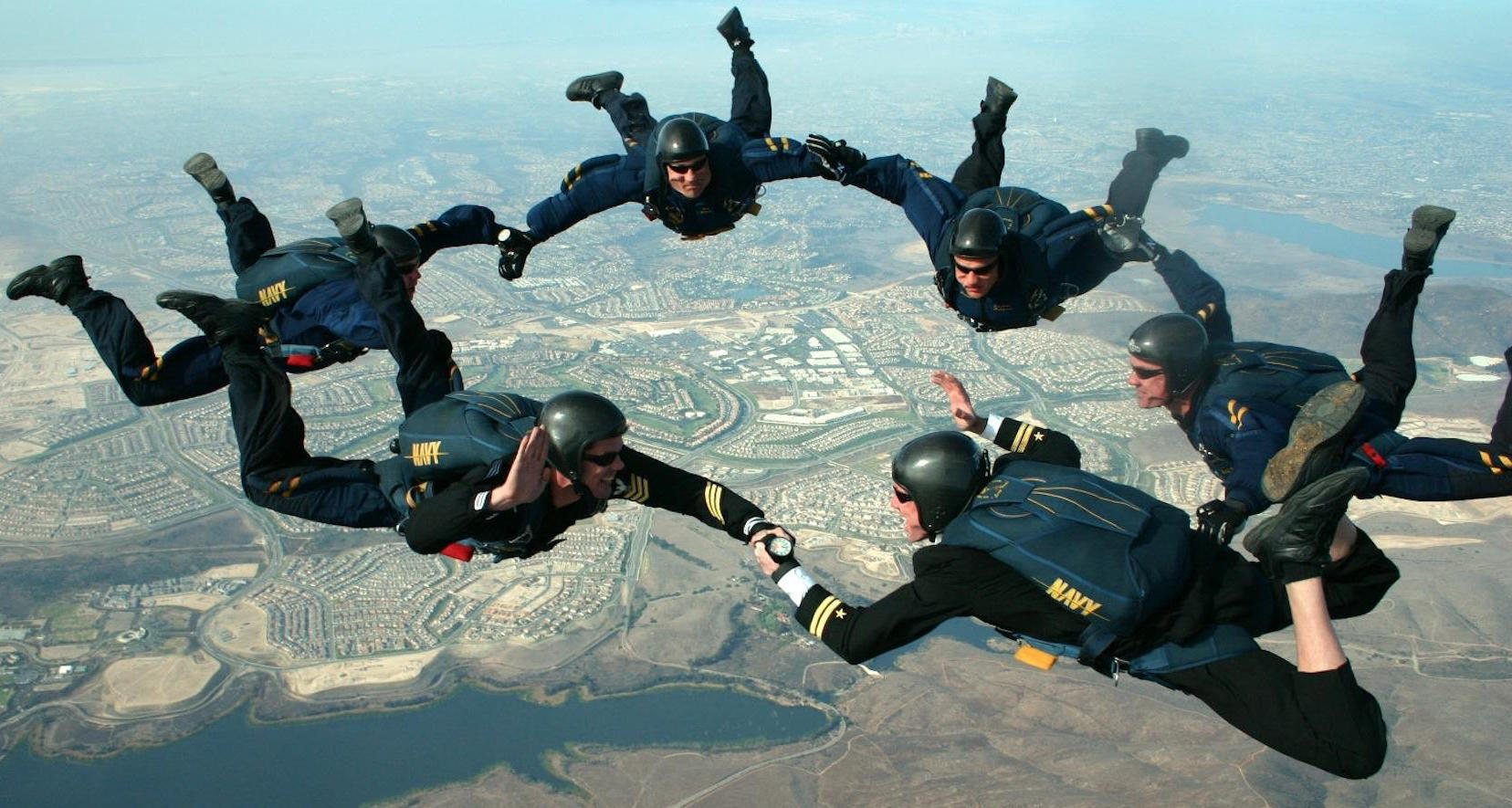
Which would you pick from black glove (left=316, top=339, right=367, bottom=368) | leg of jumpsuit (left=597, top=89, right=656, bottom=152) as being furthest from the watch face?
leg of jumpsuit (left=597, top=89, right=656, bottom=152)

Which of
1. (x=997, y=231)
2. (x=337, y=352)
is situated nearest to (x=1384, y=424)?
(x=997, y=231)

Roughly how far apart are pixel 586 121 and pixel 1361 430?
6502 inches

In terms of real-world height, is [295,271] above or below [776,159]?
below

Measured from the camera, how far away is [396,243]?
10.2 m

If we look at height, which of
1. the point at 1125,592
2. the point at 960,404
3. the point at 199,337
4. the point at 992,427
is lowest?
the point at 1125,592

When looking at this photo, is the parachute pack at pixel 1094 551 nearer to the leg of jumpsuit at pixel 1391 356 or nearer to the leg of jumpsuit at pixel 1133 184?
the leg of jumpsuit at pixel 1391 356

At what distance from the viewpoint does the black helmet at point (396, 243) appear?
1013 centimetres

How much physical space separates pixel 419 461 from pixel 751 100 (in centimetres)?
650

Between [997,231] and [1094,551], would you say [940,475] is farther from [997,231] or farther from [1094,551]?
[997,231]

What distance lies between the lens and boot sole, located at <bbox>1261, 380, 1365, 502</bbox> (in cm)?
779

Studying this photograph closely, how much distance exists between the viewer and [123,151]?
13725 centimetres

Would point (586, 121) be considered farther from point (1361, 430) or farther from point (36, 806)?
point (1361, 430)

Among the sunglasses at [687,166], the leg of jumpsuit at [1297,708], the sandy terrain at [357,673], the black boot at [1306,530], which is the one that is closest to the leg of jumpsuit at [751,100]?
the sunglasses at [687,166]

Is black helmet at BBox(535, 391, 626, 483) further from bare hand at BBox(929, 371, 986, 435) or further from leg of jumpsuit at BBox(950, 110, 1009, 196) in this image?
leg of jumpsuit at BBox(950, 110, 1009, 196)
